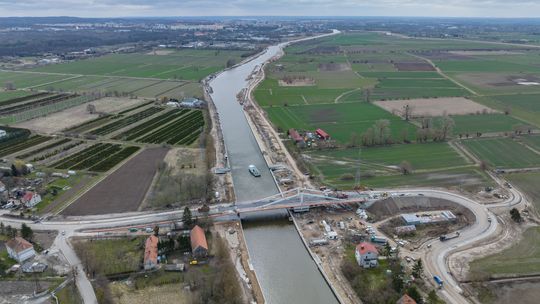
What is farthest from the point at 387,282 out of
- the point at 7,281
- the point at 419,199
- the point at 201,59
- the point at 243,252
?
the point at 201,59

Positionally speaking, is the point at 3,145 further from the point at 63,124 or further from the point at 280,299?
the point at 280,299

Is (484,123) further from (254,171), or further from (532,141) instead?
(254,171)

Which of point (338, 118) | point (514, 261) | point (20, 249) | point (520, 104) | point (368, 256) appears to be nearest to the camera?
point (368, 256)

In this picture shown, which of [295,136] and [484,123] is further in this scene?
[484,123]

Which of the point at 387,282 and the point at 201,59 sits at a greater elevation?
the point at 201,59

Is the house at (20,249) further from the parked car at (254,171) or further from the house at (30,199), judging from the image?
the parked car at (254,171)

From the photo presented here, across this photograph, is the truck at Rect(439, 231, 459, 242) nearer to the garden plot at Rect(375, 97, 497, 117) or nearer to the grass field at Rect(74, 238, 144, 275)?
the grass field at Rect(74, 238, 144, 275)

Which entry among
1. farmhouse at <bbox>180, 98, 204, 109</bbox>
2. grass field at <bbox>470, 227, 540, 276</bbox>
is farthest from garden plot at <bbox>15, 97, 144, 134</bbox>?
grass field at <bbox>470, 227, 540, 276</bbox>

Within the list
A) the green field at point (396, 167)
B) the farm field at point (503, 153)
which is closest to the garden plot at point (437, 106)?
the farm field at point (503, 153)

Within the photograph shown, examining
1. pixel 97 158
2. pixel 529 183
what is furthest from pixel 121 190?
pixel 529 183
